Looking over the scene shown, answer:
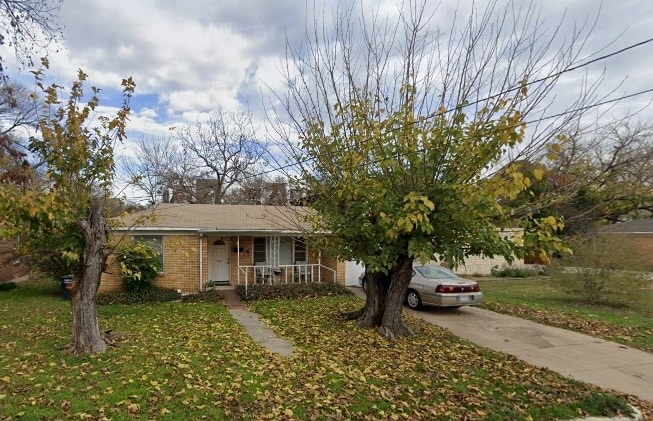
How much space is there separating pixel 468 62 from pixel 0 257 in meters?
19.2

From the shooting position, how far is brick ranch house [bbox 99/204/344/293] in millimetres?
15094

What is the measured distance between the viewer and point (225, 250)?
57.8 ft

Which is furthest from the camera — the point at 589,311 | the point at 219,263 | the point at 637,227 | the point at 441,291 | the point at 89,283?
the point at 637,227

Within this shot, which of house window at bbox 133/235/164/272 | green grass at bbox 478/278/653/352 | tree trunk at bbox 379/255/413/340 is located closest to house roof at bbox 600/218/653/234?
green grass at bbox 478/278/653/352

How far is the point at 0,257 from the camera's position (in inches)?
715

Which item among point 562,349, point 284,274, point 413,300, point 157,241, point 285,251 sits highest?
point 157,241

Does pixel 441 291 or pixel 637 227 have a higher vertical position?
pixel 637 227

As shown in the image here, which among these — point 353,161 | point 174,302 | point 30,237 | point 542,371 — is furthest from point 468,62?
point 174,302

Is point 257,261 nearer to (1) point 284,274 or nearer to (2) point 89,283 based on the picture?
(1) point 284,274

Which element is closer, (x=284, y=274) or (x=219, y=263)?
(x=219, y=263)

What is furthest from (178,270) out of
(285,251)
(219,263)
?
(285,251)

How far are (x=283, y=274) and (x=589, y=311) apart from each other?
10399 millimetres

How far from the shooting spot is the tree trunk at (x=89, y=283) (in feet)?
23.1

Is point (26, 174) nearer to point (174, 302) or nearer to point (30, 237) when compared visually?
point (30, 237)
